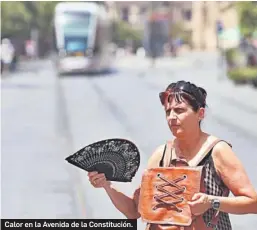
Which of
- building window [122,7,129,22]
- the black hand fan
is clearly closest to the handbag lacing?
the black hand fan

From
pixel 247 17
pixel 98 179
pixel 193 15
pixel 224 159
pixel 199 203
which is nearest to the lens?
pixel 199 203

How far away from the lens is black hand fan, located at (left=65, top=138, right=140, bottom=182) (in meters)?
3.24

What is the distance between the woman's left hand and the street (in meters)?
0.58

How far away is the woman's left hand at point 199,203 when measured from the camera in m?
3.07

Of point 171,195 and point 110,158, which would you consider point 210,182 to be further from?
point 110,158

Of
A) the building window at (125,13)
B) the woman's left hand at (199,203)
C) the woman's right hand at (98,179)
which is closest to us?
the woman's left hand at (199,203)

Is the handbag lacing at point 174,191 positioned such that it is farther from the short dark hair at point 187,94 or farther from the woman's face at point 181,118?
the short dark hair at point 187,94

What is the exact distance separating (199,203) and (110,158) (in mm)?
387

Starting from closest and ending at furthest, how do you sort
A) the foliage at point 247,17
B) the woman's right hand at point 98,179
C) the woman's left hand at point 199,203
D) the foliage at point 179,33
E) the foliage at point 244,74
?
1. the woman's left hand at point 199,203
2. the woman's right hand at point 98,179
3. the foliage at point 247,17
4. the foliage at point 244,74
5. the foliage at point 179,33

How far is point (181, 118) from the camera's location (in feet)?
10.6

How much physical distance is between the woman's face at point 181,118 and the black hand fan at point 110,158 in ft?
0.56

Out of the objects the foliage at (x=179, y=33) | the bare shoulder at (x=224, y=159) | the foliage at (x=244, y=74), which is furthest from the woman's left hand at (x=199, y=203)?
the foliage at (x=179, y=33)

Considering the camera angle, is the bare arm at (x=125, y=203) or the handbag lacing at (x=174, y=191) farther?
the bare arm at (x=125, y=203)
